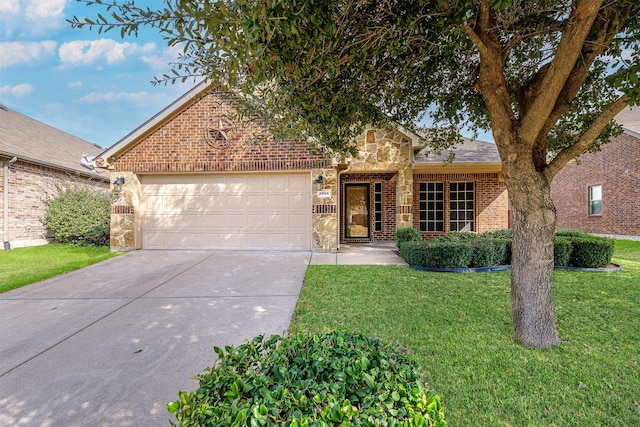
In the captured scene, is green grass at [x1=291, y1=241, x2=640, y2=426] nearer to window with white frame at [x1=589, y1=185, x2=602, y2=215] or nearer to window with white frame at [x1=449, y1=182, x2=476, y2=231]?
window with white frame at [x1=449, y1=182, x2=476, y2=231]

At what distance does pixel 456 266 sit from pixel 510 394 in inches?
171

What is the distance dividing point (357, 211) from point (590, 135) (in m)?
9.33

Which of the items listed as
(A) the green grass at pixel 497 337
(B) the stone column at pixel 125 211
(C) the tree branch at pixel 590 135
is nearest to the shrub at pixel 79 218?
(B) the stone column at pixel 125 211

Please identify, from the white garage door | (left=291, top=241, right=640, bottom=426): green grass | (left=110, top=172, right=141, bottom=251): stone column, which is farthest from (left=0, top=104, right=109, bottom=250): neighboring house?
(left=291, top=241, right=640, bottom=426): green grass

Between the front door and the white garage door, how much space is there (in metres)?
3.34

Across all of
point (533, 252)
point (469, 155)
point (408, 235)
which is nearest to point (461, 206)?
point (469, 155)

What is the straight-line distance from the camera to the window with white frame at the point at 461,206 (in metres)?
11.5

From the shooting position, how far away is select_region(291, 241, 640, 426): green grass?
2193mm

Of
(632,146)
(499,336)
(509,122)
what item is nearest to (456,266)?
(499,336)

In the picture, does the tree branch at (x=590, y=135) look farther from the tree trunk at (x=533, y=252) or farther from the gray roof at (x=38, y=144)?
the gray roof at (x=38, y=144)

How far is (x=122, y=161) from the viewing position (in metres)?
9.16

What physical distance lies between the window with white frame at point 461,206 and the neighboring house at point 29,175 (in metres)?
15.1

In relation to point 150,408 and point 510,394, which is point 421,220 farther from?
point 150,408

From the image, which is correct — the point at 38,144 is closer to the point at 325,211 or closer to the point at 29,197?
the point at 29,197
